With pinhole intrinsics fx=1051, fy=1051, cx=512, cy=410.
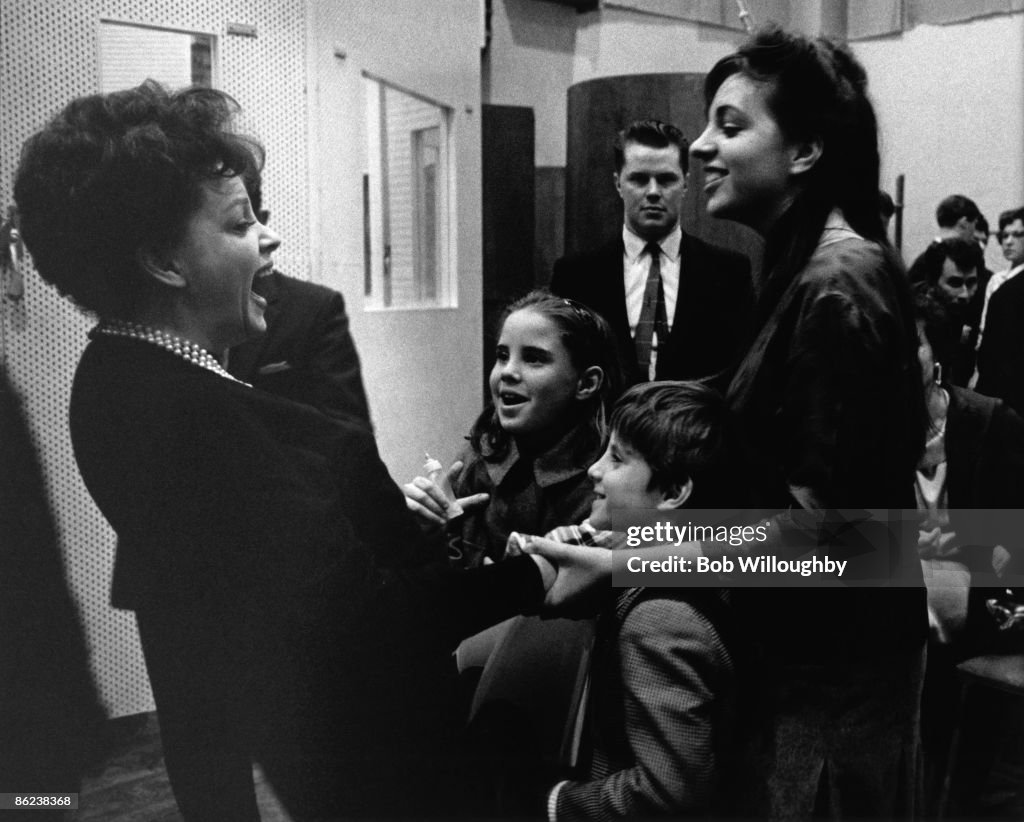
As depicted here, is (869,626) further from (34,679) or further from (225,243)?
(34,679)

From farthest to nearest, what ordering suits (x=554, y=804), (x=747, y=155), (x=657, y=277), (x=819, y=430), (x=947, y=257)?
(x=947, y=257), (x=657, y=277), (x=554, y=804), (x=747, y=155), (x=819, y=430)

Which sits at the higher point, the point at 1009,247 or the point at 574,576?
the point at 1009,247

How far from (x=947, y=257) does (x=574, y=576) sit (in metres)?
0.79

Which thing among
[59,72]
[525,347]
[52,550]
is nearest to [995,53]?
[525,347]

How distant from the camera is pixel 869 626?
4.26 ft

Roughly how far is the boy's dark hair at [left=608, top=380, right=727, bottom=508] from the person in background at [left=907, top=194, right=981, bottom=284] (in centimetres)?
54

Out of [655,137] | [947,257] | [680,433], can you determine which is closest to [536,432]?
[680,433]

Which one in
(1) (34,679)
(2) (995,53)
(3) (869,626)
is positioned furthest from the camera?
(2) (995,53)

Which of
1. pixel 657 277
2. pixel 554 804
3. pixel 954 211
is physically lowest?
pixel 554 804

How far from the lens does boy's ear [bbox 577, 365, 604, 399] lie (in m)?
1.42

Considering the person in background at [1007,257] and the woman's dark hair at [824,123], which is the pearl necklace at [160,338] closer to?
the woman's dark hair at [824,123]

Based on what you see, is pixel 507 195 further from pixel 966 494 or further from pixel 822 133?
pixel 966 494

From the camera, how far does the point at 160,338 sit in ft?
4.28

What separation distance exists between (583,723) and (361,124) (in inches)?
33.9
